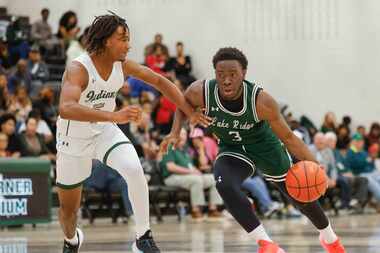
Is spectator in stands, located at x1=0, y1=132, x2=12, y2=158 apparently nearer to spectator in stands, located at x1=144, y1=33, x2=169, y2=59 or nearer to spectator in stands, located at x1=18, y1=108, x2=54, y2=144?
spectator in stands, located at x1=18, y1=108, x2=54, y2=144

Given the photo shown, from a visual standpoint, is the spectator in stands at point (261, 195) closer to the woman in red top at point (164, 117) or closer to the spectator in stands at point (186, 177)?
the spectator in stands at point (186, 177)

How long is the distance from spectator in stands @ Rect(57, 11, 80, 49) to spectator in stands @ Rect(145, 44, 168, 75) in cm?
181

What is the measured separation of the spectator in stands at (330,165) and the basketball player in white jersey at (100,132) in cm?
1239

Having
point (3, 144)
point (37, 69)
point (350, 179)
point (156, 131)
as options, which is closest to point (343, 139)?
point (350, 179)

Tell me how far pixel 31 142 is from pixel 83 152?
903 centimetres

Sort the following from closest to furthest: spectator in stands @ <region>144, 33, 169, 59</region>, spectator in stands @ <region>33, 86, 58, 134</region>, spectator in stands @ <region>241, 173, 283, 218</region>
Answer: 1. spectator in stands @ <region>241, 173, 283, 218</region>
2. spectator in stands @ <region>33, 86, 58, 134</region>
3. spectator in stands @ <region>144, 33, 169, 59</region>

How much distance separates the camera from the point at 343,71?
2459cm

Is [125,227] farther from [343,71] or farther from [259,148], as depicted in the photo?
[343,71]

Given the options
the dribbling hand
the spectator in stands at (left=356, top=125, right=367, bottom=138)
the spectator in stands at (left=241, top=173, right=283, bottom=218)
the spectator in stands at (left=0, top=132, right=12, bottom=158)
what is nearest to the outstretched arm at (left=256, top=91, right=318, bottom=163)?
the dribbling hand

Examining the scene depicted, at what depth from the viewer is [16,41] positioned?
2269 centimetres

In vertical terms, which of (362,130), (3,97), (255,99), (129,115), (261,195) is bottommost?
(261,195)

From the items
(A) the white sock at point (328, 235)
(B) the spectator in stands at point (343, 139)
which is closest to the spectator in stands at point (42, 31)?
(B) the spectator in stands at point (343, 139)

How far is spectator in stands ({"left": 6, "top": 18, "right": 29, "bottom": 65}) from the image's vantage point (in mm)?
22375

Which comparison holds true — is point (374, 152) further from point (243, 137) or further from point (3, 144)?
point (243, 137)
